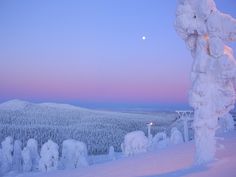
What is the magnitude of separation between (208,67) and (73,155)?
18.1 m

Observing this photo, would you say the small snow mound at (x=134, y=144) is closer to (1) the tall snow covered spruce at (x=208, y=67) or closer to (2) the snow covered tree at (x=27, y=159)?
(2) the snow covered tree at (x=27, y=159)

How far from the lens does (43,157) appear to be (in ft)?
78.6

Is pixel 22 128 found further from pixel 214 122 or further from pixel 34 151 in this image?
pixel 214 122

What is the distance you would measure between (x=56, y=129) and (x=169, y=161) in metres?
31.9

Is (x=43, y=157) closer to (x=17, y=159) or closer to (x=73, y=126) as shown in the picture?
(x=17, y=159)

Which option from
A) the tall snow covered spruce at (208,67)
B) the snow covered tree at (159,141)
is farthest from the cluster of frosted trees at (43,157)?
the tall snow covered spruce at (208,67)

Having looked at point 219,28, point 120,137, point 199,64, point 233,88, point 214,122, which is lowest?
point 120,137

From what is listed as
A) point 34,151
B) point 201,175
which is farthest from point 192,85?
point 34,151

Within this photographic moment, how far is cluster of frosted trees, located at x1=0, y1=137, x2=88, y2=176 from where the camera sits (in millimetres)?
23922

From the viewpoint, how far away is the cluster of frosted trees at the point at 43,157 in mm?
23922

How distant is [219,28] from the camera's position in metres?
7.43

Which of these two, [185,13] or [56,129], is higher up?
[185,13]

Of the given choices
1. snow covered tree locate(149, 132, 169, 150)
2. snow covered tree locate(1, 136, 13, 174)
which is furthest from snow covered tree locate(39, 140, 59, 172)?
snow covered tree locate(149, 132, 169, 150)

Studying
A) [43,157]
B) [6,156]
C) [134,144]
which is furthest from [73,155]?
[134,144]
